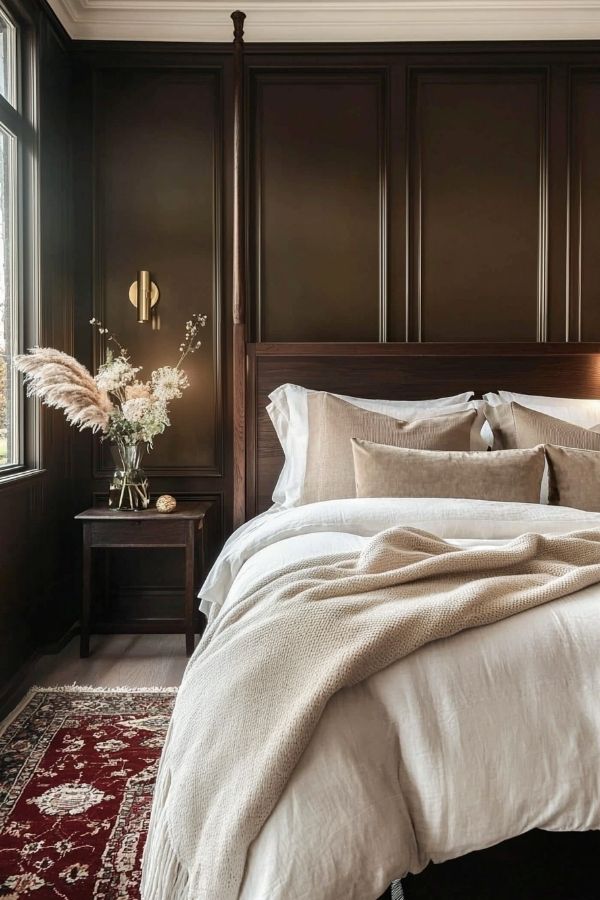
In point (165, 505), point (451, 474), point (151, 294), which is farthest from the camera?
point (151, 294)

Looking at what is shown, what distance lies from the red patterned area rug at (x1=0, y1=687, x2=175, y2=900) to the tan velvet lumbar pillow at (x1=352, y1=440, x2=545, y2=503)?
116 centimetres

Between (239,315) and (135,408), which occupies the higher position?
(239,315)

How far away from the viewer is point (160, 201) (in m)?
3.70

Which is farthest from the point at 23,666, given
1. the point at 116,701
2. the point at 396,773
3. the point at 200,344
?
the point at 396,773

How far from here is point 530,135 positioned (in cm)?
364

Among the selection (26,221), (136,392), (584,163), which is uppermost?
(584,163)

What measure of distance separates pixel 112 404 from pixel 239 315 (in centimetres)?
72

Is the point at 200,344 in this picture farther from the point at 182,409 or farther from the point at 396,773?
the point at 396,773

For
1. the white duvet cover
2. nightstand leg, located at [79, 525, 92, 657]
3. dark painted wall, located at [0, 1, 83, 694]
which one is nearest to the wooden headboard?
nightstand leg, located at [79, 525, 92, 657]

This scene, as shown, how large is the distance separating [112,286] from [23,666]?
1.86 metres

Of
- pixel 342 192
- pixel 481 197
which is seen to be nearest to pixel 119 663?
pixel 342 192

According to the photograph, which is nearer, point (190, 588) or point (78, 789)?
point (78, 789)

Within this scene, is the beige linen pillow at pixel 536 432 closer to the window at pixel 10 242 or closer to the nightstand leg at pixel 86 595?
the nightstand leg at pixel 86 595

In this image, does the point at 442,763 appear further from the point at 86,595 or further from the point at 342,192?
the point at 342,192
